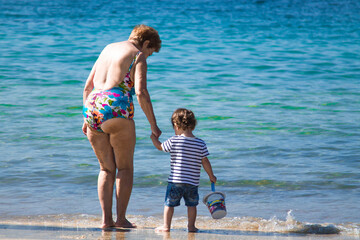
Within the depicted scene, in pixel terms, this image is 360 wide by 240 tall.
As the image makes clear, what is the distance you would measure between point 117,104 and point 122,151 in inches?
15.4

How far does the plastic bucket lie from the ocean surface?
53cm

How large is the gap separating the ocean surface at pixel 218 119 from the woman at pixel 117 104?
0.87 m

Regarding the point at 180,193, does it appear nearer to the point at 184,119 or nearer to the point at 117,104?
the point at 184,119

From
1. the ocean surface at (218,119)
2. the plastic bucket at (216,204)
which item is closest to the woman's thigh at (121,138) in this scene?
the plastic bucket at (216,204)

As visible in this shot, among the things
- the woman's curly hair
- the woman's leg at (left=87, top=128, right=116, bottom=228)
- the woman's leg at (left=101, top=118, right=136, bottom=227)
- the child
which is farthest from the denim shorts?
the woman's curly hair

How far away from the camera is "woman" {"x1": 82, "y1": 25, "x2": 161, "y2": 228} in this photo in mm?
3869

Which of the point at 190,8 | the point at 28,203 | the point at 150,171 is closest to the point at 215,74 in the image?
the point at 150,171

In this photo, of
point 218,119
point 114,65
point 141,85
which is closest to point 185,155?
point 141,85

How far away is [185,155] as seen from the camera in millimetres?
4004

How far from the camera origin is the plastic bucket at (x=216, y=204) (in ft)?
13.5

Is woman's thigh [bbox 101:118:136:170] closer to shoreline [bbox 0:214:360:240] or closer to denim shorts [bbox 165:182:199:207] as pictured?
denim shorts [bbox 165:182:199:207]

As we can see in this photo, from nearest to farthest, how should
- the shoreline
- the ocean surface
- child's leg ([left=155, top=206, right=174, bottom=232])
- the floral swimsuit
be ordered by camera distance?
the floral swimsuit < the shoreline < child's leg ([left=155, top=206, right=174, bottom=232]) < the ocean surface

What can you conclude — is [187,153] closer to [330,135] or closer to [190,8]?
[330,135]

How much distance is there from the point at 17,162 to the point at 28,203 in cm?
147
